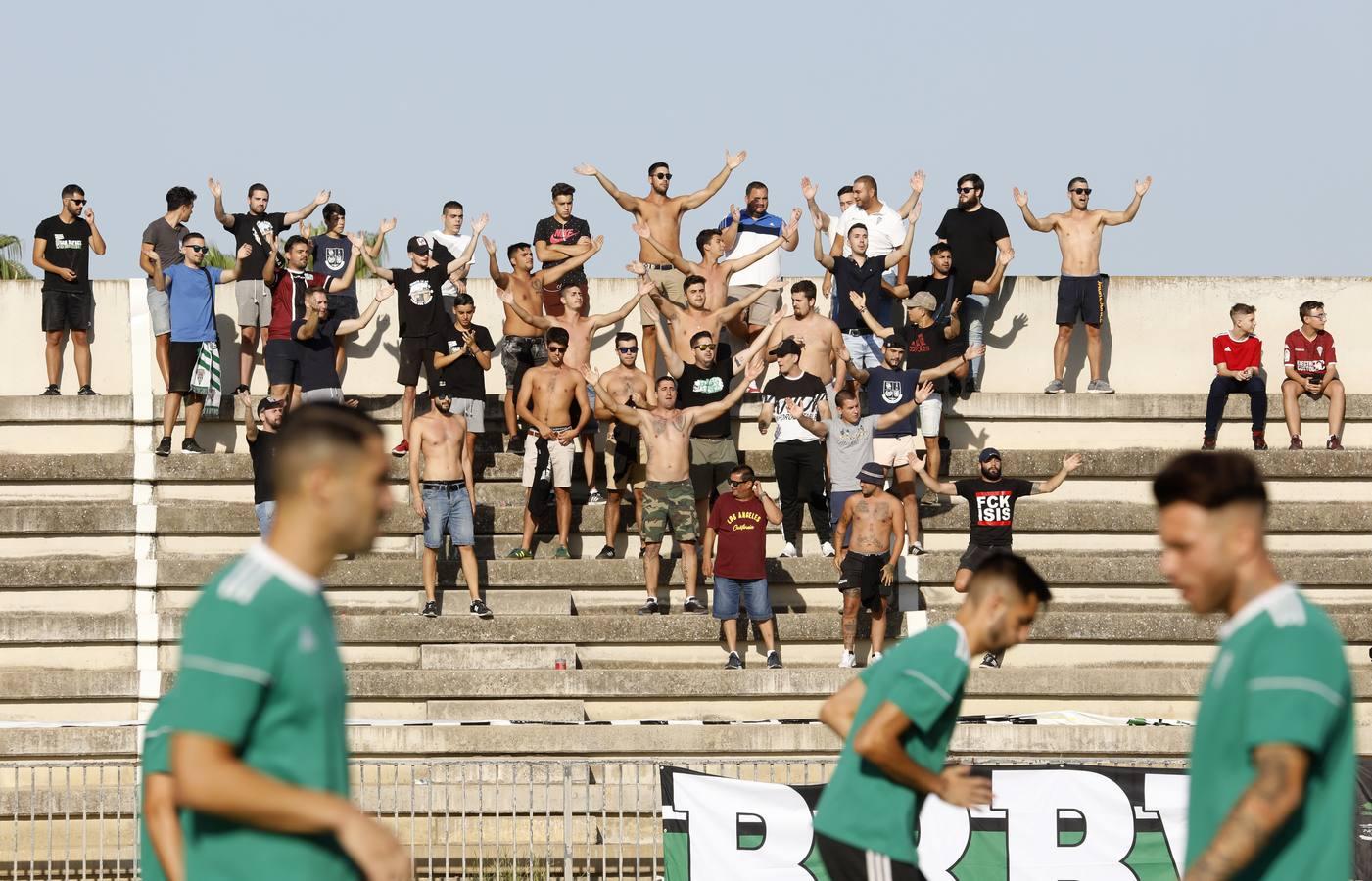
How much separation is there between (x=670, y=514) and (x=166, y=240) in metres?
6.46

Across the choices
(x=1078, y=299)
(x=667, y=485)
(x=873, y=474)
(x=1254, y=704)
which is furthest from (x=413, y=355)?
(x=1254, y=704)

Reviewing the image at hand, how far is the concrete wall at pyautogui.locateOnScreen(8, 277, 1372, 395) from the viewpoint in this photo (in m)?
19.4

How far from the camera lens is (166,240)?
18.0 metres

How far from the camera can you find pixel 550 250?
1795 centimetres

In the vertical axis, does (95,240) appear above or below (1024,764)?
above

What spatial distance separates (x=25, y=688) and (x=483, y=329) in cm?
546

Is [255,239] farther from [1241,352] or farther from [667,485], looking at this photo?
[1241,352]

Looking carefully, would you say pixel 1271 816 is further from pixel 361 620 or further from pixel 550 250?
pixel 550 250

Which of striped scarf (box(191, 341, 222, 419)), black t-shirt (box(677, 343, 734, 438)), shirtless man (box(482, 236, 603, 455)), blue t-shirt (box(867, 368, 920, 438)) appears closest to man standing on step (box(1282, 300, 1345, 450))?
blue t-shirt (box(867, 368, 920, 438))

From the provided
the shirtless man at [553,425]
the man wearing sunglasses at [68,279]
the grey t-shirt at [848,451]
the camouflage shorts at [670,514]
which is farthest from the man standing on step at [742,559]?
the man wearing sunglasses at [68,279]

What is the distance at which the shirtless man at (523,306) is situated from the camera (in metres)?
17.5

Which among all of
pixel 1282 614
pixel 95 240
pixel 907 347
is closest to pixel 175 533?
pixel 95 240

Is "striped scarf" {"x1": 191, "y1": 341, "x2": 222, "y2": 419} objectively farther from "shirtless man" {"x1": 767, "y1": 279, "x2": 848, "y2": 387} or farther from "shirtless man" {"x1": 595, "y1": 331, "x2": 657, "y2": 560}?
"shirtless man" {"x1": 767, "y1": 279, "x2": 848, "y2": 387}

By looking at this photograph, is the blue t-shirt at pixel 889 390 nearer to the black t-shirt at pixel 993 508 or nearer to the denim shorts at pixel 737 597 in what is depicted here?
the black t-shirt at pixel 993 508
